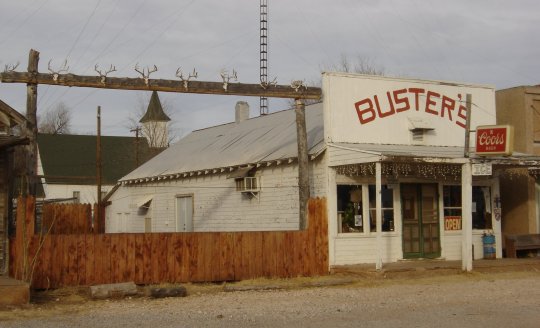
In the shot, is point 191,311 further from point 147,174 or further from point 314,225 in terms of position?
point 147,174

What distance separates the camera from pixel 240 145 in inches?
998

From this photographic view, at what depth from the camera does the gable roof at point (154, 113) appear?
66.9 metres

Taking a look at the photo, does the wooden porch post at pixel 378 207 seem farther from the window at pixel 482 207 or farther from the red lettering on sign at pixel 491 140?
the window at pixel 482 207

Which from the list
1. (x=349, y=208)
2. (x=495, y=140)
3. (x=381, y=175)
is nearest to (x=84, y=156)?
(x=349, y=208)

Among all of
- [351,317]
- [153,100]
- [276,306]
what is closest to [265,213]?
[276,306]

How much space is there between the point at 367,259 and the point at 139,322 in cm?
905

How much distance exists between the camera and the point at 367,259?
19250 millimetres

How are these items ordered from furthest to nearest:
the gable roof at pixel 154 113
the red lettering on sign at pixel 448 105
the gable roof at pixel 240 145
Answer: the gable roof at pixel 154 113 < the gable roof at pixel 240 145 < the red lettering on sign at pixel 448 105

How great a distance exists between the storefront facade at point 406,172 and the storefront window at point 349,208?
27mm

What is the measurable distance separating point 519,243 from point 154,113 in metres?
49.6

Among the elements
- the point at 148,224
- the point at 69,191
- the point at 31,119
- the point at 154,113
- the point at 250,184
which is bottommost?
the point at 148,224

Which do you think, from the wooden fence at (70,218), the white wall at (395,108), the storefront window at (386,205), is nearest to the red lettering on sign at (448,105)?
the white wall at (395,108)

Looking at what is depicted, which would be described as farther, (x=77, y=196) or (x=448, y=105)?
(x=77, y=196)

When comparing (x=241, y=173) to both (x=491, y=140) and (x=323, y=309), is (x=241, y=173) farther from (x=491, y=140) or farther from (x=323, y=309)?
(x=323, y=309)
